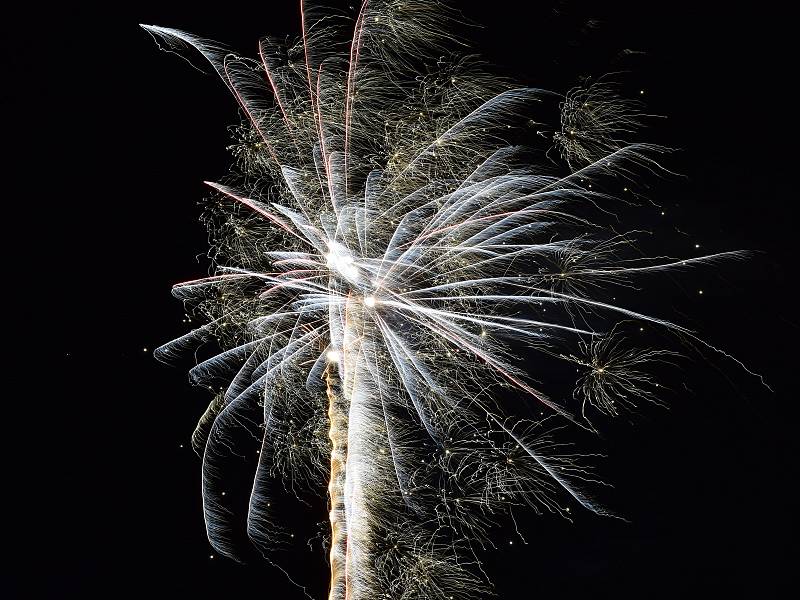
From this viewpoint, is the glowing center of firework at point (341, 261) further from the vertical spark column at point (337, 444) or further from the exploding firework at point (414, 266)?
the vertical spark column at point (337, 444)

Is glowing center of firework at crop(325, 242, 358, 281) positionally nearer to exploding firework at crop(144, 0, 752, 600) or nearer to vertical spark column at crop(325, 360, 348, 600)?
exploding firework at crop(144, 0, 752, 600)

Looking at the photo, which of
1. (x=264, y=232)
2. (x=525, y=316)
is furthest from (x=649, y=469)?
(x=264, y=232)

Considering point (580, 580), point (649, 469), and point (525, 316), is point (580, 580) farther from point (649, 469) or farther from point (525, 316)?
point (525, 316)

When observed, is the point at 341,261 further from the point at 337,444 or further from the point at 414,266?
the point at 337,444

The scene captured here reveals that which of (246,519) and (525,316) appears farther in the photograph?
(246,519)

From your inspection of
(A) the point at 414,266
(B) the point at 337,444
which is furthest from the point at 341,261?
(B) the point at 337,444

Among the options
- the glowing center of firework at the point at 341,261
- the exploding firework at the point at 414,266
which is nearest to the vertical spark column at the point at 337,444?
the exploding firework at the point at 414,266
